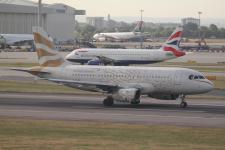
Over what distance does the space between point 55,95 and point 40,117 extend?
16.3 metres

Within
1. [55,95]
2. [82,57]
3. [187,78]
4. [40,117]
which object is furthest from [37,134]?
[82,57]

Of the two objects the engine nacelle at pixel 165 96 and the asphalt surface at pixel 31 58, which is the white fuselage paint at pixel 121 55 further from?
the engine nacelle at pixel 165 96

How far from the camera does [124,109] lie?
A: 50.6 meters

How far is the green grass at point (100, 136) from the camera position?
32.7 m

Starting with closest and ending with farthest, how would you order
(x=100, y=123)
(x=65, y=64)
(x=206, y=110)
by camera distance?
(x=100, y=123) → (x=206, y=110) → (x=65, y=64)

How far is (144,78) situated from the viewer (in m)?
53.4

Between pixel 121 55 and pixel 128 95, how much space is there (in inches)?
2185

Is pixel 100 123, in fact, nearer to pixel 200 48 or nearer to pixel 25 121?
pixel 25 121

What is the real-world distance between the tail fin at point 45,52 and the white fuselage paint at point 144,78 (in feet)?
3.96

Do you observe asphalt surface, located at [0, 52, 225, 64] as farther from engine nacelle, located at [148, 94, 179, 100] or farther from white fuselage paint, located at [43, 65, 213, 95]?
engine nacelle, located at [148, 94, 179, 100]

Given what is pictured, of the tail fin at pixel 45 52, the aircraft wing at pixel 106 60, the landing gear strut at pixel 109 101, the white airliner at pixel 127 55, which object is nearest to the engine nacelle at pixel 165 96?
the landing gear strut at pixel 109 101

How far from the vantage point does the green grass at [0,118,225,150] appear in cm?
3269

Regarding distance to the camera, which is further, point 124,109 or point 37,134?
point 124,109

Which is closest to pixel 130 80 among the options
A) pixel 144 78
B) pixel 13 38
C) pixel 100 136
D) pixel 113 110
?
pixel 144 78
